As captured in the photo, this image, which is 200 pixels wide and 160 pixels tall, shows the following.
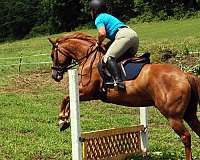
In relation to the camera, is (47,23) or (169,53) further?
(47,23)

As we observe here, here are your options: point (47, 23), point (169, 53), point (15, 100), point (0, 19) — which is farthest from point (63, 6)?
point (15, 100)

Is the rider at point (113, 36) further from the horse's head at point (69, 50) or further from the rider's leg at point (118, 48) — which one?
the horse's head at point (69, 50)

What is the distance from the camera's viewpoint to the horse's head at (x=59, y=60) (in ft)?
33.8

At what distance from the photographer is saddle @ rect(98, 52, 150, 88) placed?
9141mm

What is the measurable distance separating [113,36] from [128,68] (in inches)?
32.5

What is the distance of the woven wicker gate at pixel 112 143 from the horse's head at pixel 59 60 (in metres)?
1.77

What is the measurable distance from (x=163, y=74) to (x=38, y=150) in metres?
3.10

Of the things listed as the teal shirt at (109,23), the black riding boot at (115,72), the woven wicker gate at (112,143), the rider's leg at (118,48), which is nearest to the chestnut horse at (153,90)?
the black riding boot at (115,72)

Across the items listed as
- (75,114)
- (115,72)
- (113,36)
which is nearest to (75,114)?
(75,114)

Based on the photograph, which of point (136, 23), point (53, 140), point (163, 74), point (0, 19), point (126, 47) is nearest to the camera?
point (163, 74)

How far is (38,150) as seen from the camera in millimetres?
10312

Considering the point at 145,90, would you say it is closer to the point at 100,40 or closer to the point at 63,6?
the point at 100,40

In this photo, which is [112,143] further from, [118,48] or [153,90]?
[118,48]

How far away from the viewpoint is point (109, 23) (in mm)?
9562
